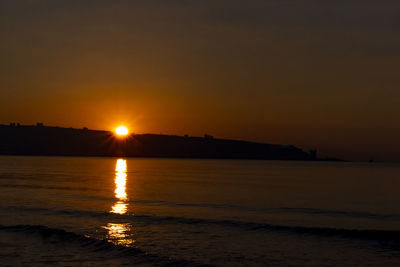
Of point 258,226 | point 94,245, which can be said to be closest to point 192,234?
point 258,226

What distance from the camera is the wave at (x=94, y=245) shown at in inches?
963

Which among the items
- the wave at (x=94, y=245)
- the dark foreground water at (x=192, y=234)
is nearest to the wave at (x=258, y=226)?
the dark foreground water at (x=192, y=234)

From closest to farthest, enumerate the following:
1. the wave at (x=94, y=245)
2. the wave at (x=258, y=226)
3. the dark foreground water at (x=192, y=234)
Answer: the wave at (x=94, y=245) < the dark foreground water at (x=192, y=234) < the wave at (x=258, y=226)

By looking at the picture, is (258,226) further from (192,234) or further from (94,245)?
(94,245)

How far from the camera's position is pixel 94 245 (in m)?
28.0

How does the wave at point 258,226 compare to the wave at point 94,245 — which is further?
the wave at point 258,226

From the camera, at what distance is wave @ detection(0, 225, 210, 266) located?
963 inches

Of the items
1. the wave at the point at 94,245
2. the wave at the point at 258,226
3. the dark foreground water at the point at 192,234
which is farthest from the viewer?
the wave at the point at 258,226

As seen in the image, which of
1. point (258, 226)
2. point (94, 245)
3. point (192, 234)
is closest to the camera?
point (94, 245)

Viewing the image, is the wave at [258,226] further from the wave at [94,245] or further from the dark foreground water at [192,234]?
the wave at [94,245]

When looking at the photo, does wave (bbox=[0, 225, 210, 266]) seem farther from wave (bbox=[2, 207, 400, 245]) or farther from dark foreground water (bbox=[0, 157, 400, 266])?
wave (bbox=[2, 207, 400, 245])

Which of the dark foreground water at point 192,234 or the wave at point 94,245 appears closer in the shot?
the wave at point 94,245

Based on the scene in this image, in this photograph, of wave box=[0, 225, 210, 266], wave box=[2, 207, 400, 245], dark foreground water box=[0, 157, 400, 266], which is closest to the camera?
wave box=[0, 225, 210, 266]

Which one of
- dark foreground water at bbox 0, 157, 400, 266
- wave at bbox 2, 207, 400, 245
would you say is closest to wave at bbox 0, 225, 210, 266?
dark foreground water at bbox 0, 157, 400, 266
